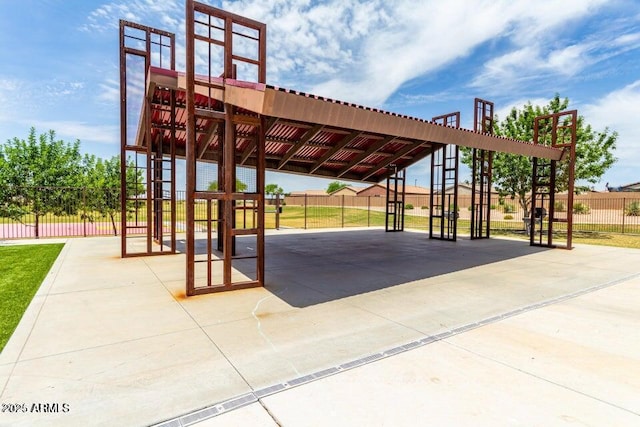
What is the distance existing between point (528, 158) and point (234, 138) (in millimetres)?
17101

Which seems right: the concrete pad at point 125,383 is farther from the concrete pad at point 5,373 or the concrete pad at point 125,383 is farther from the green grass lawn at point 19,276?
the green grass lawn at point 19,276

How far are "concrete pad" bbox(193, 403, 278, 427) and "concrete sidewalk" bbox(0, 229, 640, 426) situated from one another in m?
0.01

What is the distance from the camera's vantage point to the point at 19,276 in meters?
7.02

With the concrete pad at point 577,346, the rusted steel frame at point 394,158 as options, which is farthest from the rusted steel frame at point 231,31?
the rusted steel frame at point 394,158

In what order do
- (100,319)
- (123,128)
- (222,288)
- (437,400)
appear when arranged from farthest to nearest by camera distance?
(123,128)
(222,288)
(100,319)
(437,400)

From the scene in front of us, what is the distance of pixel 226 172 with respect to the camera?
599 cm

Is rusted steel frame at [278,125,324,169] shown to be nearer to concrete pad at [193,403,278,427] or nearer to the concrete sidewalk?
the concrete sidewalk

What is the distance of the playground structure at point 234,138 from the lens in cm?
575

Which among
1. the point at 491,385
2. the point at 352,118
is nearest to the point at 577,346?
the point at 491,385

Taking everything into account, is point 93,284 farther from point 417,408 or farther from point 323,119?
point 417,408

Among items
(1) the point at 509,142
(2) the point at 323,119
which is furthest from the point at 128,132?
(1) the point at 509,142

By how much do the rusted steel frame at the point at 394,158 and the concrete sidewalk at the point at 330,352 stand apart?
7.60 meters

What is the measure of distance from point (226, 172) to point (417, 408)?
15.2ft

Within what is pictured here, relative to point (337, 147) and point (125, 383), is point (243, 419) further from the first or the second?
point (337, 147)
